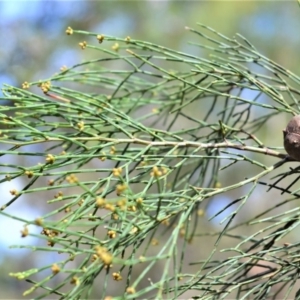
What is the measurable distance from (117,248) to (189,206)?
83 mm

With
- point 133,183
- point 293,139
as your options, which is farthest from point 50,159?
point 293,139

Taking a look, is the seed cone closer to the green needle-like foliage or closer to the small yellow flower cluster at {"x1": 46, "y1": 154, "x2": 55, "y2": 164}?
the green needle-like foliage

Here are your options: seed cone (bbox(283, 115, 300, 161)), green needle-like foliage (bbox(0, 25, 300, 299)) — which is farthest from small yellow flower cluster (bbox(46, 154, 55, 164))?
seed cone (bbox(283, 115, 300, 161))

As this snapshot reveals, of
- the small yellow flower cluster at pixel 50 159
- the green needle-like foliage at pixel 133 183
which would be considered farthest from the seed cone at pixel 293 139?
the small yellow flower cluster at pixel 50 159

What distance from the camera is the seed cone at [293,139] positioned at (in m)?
0.59

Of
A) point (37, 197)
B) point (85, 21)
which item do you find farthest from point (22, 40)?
point (37, 197)

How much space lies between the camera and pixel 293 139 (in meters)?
0.59

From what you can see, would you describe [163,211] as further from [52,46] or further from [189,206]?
[52,46]

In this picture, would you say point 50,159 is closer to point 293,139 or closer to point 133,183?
point 133,183

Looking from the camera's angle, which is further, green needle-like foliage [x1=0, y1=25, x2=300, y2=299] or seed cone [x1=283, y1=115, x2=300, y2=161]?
seed cone [x1=283, y1=115, x2=300, y2=161]

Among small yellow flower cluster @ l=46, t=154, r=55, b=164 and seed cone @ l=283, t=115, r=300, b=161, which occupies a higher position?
small yellow flower cluster @ l=46, t=154, r=55, b=164

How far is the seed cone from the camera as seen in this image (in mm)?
585

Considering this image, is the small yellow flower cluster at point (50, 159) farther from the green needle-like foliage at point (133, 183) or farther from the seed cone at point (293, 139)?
the seed cone at point (293, 139)

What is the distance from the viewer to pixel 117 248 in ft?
1.61
